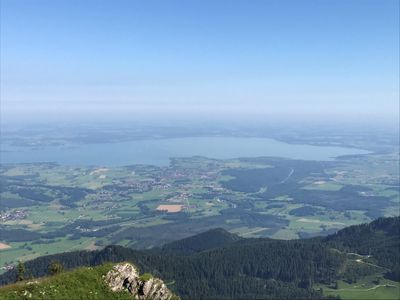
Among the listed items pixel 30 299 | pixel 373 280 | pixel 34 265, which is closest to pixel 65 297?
pixel 30 299

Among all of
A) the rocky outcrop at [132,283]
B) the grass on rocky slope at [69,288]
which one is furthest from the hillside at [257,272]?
the grass on rocky slope at [69,288]

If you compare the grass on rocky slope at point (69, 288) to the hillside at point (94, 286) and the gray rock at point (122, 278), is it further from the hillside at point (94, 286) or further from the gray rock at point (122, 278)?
the gray rock at point (122, 278)

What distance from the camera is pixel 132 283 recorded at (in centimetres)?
5956

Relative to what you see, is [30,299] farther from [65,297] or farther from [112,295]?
[112,295]

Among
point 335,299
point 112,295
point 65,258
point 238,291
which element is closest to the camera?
point 112,295

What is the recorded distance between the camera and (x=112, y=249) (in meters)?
179

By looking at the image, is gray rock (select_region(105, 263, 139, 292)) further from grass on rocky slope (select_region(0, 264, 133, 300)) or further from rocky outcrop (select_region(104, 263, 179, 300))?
grass on rocky slope (select_region(0, 264, 133, 300))

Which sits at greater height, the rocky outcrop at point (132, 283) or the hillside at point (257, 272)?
the rocky outcrop at point (132, 283)

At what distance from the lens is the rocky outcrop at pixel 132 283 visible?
58.8 meters

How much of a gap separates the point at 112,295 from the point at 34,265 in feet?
431

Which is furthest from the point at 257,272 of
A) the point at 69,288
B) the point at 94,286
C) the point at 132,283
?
the point at 69,288

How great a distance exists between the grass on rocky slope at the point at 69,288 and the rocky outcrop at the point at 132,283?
778mm

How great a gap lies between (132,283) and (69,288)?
8.27 meters

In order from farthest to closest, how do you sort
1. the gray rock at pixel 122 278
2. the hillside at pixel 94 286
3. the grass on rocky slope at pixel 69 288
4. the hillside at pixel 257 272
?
the hillside at pixel 257 272
the gray rock at pixel 122 278
the hillside at pixel 94 286
the grass on rocky slope at pixel 69 288
